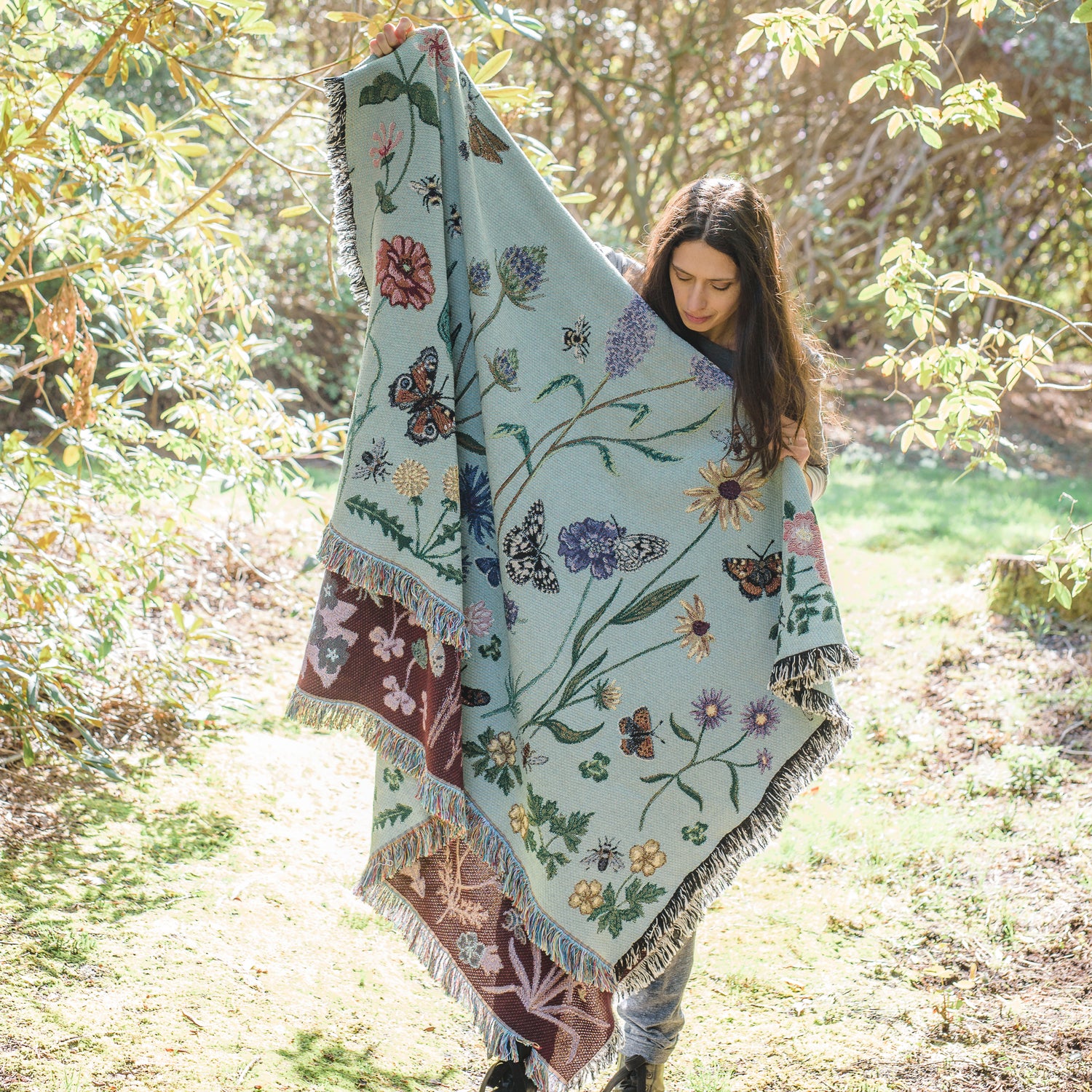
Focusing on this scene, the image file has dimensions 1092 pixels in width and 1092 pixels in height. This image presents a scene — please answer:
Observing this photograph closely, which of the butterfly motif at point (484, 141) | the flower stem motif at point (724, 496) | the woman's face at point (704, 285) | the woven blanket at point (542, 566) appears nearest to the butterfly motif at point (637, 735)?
the woven blanket at point (542, 566)

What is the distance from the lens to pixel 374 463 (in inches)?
71.7

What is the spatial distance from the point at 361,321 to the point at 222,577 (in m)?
3.00

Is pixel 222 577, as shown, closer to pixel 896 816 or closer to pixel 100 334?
pixel 100 334

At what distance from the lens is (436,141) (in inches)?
73.2

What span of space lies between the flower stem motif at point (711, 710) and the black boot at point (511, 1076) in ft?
2.18

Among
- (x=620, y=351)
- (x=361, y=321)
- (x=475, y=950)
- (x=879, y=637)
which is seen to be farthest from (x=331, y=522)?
(x=361, y=321)

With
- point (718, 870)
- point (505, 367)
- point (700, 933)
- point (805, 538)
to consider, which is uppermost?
point (505, 367)

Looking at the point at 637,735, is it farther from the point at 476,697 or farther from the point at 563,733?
the point at 476,697

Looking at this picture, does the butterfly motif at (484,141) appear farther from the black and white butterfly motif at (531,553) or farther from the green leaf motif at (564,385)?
the black and white butterfly motif at (531,553)

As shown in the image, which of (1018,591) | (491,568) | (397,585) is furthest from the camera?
(1018,591)

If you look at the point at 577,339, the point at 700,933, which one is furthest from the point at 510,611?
the point at 700,933

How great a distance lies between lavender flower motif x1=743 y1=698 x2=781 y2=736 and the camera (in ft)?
6.11

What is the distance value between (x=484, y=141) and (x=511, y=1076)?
65.2 inches

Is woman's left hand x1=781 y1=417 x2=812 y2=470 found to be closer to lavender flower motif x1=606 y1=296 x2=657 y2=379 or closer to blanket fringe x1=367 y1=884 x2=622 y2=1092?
lavender flower motif x1=606 y1=296 x2=657 y2=379
